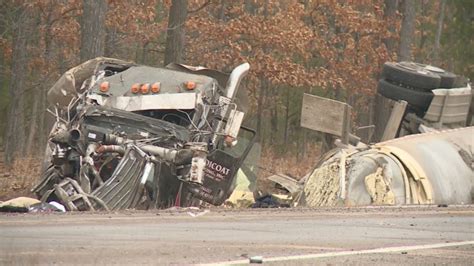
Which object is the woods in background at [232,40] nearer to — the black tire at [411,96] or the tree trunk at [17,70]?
the tree trunk at [17,70]

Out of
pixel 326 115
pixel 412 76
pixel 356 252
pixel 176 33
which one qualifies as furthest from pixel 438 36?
pixel 356 252

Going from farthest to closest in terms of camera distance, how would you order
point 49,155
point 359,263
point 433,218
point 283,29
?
1. point 283,29
2. point 49,155
3. point 433,218
4. point 359,263

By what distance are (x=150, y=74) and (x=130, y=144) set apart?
6.76 feet

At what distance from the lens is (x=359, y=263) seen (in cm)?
784

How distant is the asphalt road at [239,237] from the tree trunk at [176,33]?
13.1 m

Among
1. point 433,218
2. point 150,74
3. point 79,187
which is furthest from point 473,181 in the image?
point 79,187

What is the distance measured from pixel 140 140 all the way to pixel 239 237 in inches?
177

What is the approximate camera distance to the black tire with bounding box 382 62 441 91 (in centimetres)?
1750

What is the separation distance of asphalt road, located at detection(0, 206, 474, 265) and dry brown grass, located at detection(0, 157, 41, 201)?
7.84m

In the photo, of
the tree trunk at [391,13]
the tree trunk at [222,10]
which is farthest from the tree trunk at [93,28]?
the tree trunk at [391,13]

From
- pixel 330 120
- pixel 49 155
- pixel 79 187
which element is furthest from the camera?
pixel 330 120

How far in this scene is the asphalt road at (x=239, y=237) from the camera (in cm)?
780

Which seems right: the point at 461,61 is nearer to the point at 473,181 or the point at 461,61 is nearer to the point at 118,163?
the point at 473,181

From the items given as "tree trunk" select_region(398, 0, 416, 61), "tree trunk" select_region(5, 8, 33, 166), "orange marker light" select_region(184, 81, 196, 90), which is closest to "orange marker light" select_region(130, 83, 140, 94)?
"orange marker light" select_region(184, 81, 196, 90)
